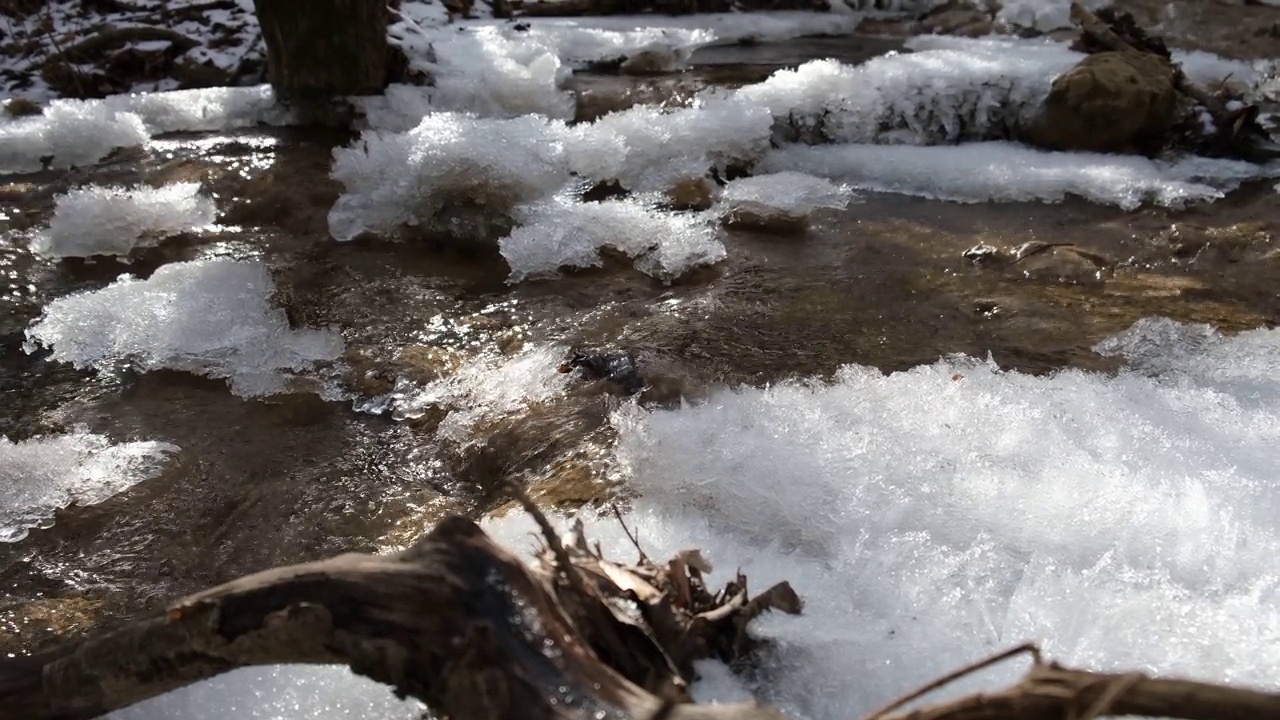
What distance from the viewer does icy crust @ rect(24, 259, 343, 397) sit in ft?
9.39

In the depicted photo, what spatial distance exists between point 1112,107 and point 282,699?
458 cm

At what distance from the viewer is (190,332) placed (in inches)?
117

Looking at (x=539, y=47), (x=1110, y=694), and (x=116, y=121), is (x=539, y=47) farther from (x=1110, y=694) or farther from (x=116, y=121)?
(x=1110, y=694)

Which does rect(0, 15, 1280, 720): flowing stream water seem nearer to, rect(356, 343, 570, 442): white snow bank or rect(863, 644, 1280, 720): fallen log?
rect(356, 343, 570, 442): white snow bank

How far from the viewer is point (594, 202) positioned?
385cm

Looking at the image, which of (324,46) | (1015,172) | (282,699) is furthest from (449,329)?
(1015,172)

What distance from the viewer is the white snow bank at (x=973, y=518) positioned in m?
1.34

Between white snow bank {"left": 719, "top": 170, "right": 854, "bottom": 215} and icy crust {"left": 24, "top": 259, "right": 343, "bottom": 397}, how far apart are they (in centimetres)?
187

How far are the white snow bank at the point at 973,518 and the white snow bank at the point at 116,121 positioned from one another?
386cm

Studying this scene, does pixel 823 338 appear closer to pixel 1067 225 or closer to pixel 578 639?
pixel 1067 225

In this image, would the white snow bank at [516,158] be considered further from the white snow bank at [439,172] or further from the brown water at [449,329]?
the brown water at [449,329]

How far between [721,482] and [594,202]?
7.49 ft

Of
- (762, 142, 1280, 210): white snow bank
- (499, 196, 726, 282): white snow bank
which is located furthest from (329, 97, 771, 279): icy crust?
(762, 142, 1280, 210): white snow bank

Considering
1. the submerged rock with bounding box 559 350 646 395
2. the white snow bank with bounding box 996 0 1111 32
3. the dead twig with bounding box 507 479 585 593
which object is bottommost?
the submerged rock with bounding box 559 350 646 395
